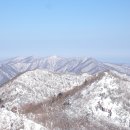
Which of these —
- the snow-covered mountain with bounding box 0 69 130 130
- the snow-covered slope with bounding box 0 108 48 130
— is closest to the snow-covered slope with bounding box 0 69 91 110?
the snow-covered mountain with bounding box 0 69 130 130

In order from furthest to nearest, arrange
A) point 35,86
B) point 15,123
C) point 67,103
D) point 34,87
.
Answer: point 35,86 → point 34,87 → point 67,103 → point 15,123

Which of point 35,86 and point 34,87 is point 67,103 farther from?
point 35,86

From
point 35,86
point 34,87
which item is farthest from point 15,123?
point 35,86

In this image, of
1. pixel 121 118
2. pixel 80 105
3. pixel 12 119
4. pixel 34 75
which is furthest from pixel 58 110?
pixel 34 75

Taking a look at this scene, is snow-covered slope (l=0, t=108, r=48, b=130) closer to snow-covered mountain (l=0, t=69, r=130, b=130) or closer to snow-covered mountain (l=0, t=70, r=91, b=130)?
snow-covered mountain (l=0, t=69, r=130, b=130)

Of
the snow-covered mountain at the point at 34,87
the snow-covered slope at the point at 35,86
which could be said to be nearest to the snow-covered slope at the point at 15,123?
the snow-covered mountain at the point at 34,87

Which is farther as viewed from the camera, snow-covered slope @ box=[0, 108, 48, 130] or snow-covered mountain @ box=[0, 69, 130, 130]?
snow-covered mountain @ box=[0, 69, 130, 130]

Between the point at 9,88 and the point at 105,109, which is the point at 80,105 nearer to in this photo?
the point at 105,109

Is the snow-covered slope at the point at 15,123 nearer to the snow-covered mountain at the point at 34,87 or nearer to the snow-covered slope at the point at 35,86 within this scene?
the snow-covered mountain at the point at 34,87
